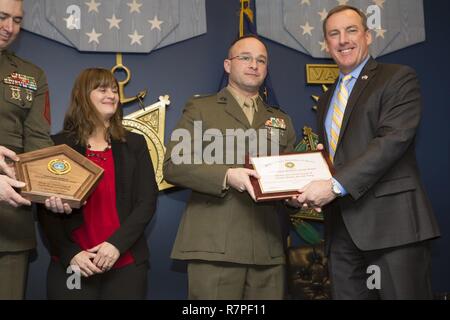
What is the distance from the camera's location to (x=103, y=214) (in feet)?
8.93

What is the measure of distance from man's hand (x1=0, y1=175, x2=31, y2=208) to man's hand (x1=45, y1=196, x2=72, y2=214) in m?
0.10

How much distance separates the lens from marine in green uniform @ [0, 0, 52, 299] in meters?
2.54

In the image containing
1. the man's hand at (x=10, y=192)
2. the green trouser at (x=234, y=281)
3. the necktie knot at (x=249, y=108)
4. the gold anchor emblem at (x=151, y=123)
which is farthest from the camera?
the gold anchor emblem at (x=151, y=123)

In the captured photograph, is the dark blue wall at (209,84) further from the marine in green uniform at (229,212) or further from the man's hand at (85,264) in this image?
the man's hand at (85,264)

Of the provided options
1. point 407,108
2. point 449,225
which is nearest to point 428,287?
point 407,108

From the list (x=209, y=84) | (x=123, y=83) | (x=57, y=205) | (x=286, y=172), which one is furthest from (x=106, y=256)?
(x=209, y=84)

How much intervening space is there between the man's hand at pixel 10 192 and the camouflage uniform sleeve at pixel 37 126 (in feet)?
1.27

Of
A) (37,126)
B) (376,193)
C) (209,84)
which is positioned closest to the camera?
(376,193)

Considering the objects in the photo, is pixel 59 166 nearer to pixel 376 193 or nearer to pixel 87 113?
pixel 87 113

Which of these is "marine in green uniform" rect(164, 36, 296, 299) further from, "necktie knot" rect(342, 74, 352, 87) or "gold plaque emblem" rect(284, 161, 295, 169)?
"necktie knot" rect(342, 74, 352, 87)

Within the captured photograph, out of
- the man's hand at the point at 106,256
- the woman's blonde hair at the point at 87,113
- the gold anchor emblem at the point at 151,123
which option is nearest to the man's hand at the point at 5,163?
the woman's blonde hair at the point at 87,113

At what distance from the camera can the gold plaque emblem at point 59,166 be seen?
2.50 m

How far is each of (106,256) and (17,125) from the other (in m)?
0.83

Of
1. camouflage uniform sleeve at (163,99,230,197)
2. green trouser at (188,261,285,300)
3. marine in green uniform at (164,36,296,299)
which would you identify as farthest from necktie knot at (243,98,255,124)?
green trouser at (188,261,285,300)
